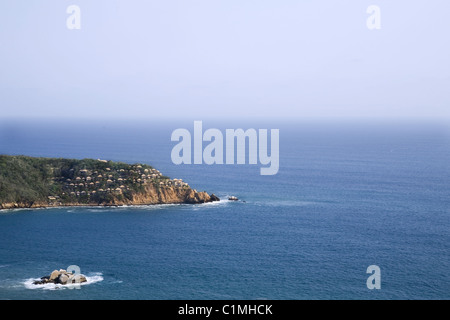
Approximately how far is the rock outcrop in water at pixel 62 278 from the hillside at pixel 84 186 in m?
36.5

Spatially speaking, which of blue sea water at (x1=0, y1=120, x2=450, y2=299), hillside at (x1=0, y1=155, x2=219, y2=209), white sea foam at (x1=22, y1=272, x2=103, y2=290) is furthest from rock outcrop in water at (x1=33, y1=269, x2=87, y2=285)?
hillside at (x1=0, y1=155, x2=219, y2=209)

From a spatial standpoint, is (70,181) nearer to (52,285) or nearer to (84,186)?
(84,186)

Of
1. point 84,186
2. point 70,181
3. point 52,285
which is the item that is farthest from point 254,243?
point 70,181

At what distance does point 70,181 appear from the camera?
A: 92.5 meters

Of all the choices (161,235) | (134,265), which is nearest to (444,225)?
(161,235)

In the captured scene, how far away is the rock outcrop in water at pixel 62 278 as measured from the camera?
2046 inches

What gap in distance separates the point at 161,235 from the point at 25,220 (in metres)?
22.0

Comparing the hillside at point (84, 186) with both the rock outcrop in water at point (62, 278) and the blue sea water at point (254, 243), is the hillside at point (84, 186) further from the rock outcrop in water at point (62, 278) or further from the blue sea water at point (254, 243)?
the rock outcrop in water at point (62, 278)

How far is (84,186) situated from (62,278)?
41.1 metres

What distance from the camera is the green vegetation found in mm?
88125

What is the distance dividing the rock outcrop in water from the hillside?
36549mm

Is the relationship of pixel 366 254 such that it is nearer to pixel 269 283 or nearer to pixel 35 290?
pixel 269 283

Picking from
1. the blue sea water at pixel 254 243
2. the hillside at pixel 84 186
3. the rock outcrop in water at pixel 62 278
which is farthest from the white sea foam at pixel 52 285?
the hillside at pixel 84 186

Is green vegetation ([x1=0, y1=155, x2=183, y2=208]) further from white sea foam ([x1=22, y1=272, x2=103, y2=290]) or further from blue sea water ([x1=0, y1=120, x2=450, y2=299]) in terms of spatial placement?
white sea foam ([x1=22, y1=272, x2=103, y2=290])
